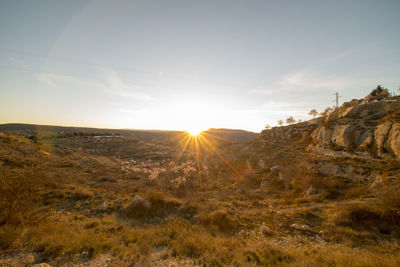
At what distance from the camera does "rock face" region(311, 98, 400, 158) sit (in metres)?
16.8

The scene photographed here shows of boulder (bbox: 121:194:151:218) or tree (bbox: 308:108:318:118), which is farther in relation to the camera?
tree (bbox: 308:108:318:118)

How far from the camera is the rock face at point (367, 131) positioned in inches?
659

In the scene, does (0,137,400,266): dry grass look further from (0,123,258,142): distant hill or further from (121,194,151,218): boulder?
(0,123,258,142): distant hill

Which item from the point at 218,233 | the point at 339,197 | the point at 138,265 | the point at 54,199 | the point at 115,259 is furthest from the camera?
the point at 339,197

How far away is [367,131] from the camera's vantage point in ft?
66.5

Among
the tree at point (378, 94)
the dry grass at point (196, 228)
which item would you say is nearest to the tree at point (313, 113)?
the tree at point (378, 94)

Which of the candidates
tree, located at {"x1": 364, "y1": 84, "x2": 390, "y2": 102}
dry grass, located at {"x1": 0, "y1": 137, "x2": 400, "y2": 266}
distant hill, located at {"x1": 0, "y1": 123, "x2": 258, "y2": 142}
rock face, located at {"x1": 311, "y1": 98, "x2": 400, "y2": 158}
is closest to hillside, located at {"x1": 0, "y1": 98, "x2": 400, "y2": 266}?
dry grass, located at {"x1": 0, "y1": 137, "x2": 400, "y2": 266}

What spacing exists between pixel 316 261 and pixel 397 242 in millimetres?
5616

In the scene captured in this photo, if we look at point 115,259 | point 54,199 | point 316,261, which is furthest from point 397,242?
point 54,199

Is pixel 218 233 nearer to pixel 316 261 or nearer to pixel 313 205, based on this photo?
pixel 316 261

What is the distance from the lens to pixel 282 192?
1575cm

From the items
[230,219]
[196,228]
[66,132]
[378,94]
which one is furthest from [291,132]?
[66,132]

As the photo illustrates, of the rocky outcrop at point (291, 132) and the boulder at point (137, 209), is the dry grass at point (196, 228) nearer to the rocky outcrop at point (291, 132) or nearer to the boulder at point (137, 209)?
the boulder at point (137, 209)

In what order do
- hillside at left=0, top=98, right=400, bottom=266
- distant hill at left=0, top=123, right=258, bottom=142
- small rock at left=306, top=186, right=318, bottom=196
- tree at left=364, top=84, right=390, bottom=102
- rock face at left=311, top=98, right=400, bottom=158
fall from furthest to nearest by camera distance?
distant hill at left=0, top=123, right=258, bottom=142 < tree at left=364, top=84, right=390, bottom=102 < rock face at left=311, top=98, right=400, bottom=158 < small rock at left=306, top=186, right=318, bottom=196 < hillside at left=0, top=98, right=400, bottom=266
